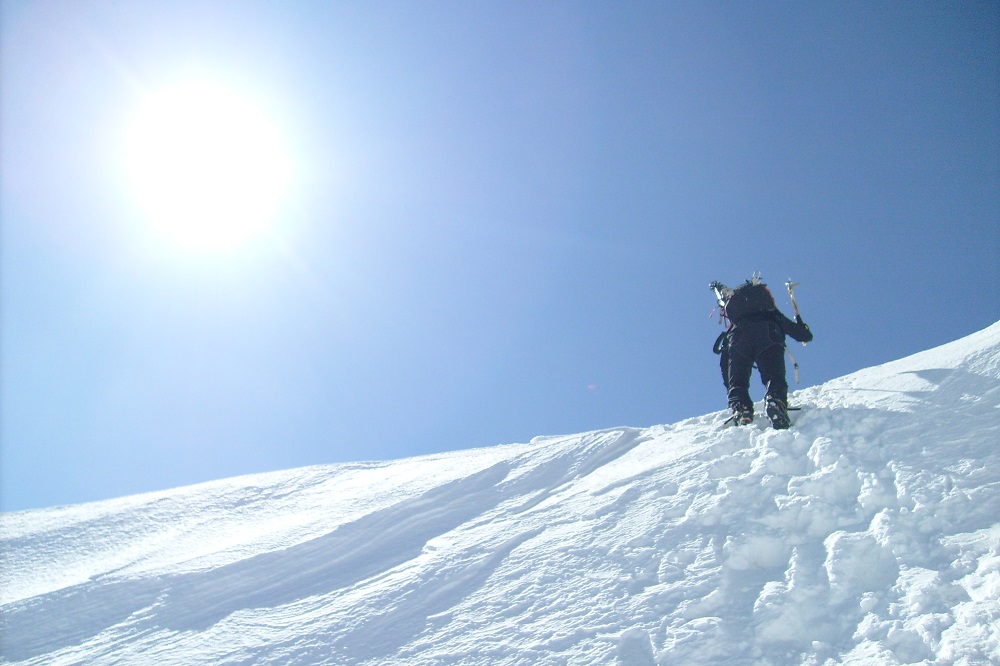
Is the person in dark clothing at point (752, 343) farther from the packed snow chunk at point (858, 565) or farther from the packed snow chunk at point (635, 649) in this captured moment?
the packed snow chunk at point (635, 649)

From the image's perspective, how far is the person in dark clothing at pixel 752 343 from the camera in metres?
7.17

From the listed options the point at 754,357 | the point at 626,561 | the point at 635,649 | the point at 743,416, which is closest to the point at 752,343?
the point at 754,357

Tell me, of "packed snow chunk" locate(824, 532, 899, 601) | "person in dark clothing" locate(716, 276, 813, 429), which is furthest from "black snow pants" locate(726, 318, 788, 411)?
"packed snow chunk" locate(824, 532, 899, 601)

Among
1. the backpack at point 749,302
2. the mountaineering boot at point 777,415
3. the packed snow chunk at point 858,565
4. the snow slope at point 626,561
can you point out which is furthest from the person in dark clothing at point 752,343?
the packed snow chunk at point 858,565

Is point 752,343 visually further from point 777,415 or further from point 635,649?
point 635,649

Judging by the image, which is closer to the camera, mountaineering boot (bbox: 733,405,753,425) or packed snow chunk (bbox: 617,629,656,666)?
packed snow chunk (bbox: 617,629,656,666)

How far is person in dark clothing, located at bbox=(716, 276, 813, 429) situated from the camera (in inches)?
282

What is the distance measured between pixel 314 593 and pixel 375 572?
0.52 m

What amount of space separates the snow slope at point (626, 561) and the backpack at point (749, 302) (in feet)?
3.61

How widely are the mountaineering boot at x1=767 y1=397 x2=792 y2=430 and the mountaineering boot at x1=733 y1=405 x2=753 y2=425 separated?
34cm

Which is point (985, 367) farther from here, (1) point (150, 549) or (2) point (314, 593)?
(1) point (150, 549)

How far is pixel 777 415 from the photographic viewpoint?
6.37 metres

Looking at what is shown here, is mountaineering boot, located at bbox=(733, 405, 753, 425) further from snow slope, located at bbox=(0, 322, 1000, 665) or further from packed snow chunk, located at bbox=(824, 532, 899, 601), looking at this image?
packed snow chunk, located at bbox=(824, 532, 899, 601)

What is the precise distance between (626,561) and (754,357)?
3725 millimetres
